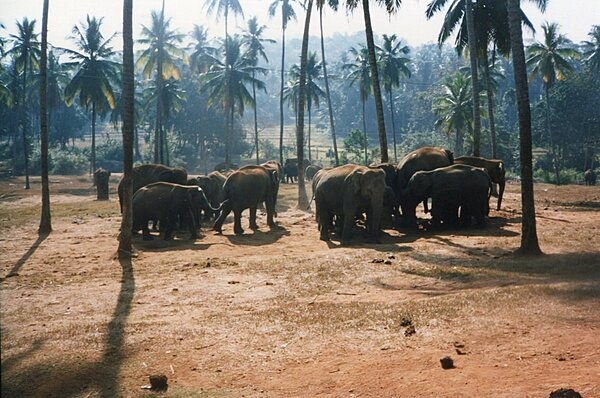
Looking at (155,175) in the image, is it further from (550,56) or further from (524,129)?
(550,56)

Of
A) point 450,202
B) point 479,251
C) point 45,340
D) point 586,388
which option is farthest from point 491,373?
point 450,202

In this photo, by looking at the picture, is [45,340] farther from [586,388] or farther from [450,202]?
[450,202]

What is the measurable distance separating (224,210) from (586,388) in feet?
44.8

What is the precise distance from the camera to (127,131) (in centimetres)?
1373

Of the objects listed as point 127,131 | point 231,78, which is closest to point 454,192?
point 127,131

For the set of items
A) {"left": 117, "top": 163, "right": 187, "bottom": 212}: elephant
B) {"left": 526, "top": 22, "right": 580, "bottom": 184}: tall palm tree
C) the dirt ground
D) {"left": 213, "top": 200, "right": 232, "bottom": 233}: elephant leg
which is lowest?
the dirt ground

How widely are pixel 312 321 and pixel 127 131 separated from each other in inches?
306

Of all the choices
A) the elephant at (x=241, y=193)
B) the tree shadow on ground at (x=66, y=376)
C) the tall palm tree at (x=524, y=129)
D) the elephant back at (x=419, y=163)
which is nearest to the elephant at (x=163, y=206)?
the elephant at (x=241, y=193)

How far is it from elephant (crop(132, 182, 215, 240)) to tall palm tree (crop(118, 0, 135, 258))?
262 centimetres

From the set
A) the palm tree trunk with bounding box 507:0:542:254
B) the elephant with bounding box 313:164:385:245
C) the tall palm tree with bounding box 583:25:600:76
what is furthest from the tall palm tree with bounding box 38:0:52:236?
the tall palm tree with bounding box 583:25:600:76

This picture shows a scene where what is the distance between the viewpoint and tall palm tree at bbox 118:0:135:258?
13.5 metres

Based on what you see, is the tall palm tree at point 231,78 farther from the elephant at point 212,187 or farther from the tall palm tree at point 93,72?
the elephant at point 212,187

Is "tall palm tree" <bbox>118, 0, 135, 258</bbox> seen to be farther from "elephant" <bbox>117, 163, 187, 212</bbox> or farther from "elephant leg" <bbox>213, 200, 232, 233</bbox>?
"elephant" <bbox>117, 163, 187, 212</bbox>

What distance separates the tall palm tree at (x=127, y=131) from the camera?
13.5 m
